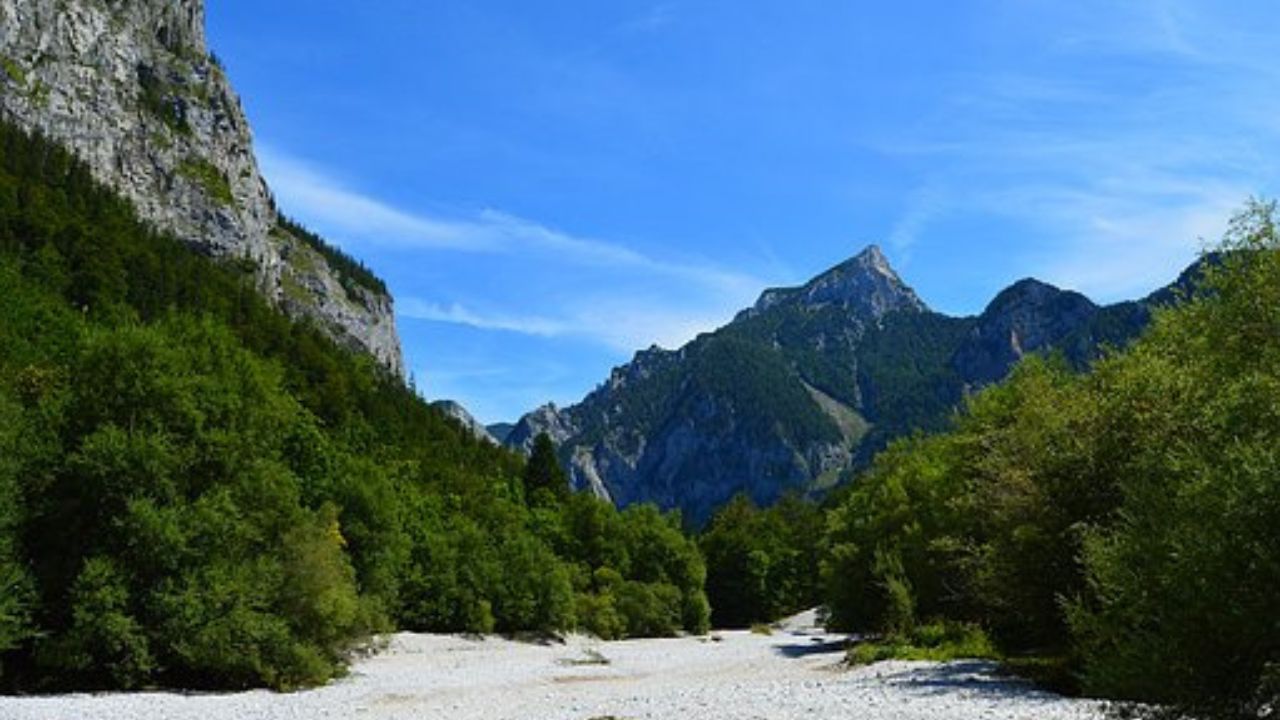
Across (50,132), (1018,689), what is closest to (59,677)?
(1018,689)

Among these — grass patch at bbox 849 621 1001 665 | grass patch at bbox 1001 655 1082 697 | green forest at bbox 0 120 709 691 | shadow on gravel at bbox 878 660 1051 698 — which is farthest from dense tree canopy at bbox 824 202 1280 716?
green forest at bbox 0 120 709 691

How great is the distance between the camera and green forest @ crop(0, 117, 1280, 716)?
56.4 ft

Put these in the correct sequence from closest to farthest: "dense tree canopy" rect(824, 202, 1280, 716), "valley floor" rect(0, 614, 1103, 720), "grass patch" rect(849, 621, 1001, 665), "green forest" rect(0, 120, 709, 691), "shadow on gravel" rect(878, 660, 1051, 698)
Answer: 1. "dense tree canopy" rect(824, 202, 1280, 716)
2. "valley floor" rect(0, 614, 1103, 720)
3. "shadow on gravel" rect(878, 660, 1051, 698)
4. "green forest" rect(0, 120, 709, 691)
5. "grass patch" rect(849, 621, 1001, 665)

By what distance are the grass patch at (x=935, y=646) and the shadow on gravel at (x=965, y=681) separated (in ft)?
14.2

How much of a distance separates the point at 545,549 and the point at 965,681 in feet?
189

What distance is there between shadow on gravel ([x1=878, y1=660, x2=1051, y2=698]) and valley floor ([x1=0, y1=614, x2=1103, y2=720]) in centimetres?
6

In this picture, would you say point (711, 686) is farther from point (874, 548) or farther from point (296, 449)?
point (296, 449)

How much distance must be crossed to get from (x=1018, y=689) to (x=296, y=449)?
54451 millimetres

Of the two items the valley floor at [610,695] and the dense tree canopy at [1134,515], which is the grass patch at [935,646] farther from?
the dense tree canopy at [1134,515]

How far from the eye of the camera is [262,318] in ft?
469

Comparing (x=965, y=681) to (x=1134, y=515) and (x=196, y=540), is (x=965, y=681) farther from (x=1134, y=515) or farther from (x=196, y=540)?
(x=196, y=540)

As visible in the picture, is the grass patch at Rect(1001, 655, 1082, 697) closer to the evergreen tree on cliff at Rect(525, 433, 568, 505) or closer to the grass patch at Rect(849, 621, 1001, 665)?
the grass patch at Rect(849, 621, 1001, 665)

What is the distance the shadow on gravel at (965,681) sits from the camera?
109ft

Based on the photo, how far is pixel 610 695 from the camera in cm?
4134
